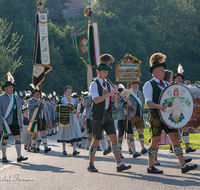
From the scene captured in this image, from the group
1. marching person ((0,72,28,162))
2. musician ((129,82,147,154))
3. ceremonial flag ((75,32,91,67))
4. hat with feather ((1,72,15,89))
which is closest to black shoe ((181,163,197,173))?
musician ((129,82,147,154))

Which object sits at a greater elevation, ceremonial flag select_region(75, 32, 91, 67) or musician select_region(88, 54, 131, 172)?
ceremonial flag select_region(75, 32, 91, 67)

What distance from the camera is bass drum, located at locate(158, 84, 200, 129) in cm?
603

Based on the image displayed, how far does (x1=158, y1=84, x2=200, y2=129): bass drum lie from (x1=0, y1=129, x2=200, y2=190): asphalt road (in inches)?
37.7

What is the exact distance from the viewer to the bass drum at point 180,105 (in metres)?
6.03

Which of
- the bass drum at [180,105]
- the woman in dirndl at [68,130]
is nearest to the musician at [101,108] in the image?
the bass drum at [180,105]

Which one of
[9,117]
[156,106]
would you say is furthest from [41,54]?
[156,106]

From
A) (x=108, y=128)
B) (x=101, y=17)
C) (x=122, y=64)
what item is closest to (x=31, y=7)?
(x=101, y=17)

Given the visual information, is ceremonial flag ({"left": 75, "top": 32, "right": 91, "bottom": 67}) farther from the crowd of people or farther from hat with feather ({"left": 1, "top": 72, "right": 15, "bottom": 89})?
hat with feather ({"left": 1, "top": 72, "right": 15, "bottom": 89})

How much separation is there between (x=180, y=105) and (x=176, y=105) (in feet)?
0.22

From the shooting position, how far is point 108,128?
270 inches

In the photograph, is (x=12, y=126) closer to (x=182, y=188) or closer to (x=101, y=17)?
(x=182, y=188)

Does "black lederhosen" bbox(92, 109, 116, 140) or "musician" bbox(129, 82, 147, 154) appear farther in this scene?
"musician" bbox(129, 82, 147, 154)

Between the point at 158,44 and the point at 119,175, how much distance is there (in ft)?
159

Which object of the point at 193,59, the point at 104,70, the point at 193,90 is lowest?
the point at 193,90
